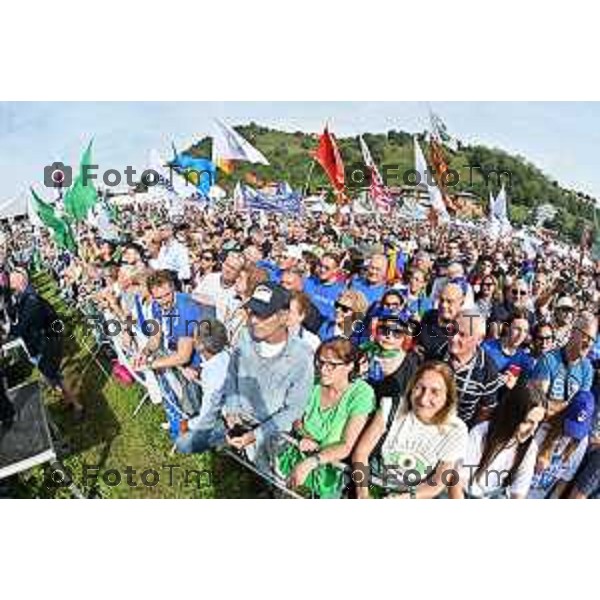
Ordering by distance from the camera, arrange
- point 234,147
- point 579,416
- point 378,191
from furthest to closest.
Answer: point 579,416 → point 378,191 → point 234,147

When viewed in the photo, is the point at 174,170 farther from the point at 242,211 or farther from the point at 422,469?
the point at 422,469

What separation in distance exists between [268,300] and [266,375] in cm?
39

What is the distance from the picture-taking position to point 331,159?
204 inches

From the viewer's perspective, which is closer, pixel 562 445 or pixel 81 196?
pixel 81 196

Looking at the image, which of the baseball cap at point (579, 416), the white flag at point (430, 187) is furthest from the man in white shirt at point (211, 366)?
the baseball cap at point (579, 416)

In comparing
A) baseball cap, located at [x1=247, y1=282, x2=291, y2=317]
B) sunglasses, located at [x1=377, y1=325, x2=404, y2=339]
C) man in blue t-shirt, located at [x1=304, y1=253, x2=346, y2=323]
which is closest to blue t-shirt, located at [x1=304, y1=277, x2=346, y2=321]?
man in blue t-shirt, located at [x1=304, y1=253, x2=346, y2=323]

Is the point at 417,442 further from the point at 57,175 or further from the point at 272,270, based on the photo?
the point at 57,175

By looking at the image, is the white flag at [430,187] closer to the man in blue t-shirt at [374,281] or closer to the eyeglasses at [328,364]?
the man in blue t-shirt at [374,281]

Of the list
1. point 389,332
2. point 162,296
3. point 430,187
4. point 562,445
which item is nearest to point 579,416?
point 562,445

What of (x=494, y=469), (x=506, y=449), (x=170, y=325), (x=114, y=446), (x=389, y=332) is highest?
(x=389, y=332)

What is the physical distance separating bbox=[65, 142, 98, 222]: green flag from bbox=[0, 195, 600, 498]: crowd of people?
0.13 meters

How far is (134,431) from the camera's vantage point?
17.7 feet

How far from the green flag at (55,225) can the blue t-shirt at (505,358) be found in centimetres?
221

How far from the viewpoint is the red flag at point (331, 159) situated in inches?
203
